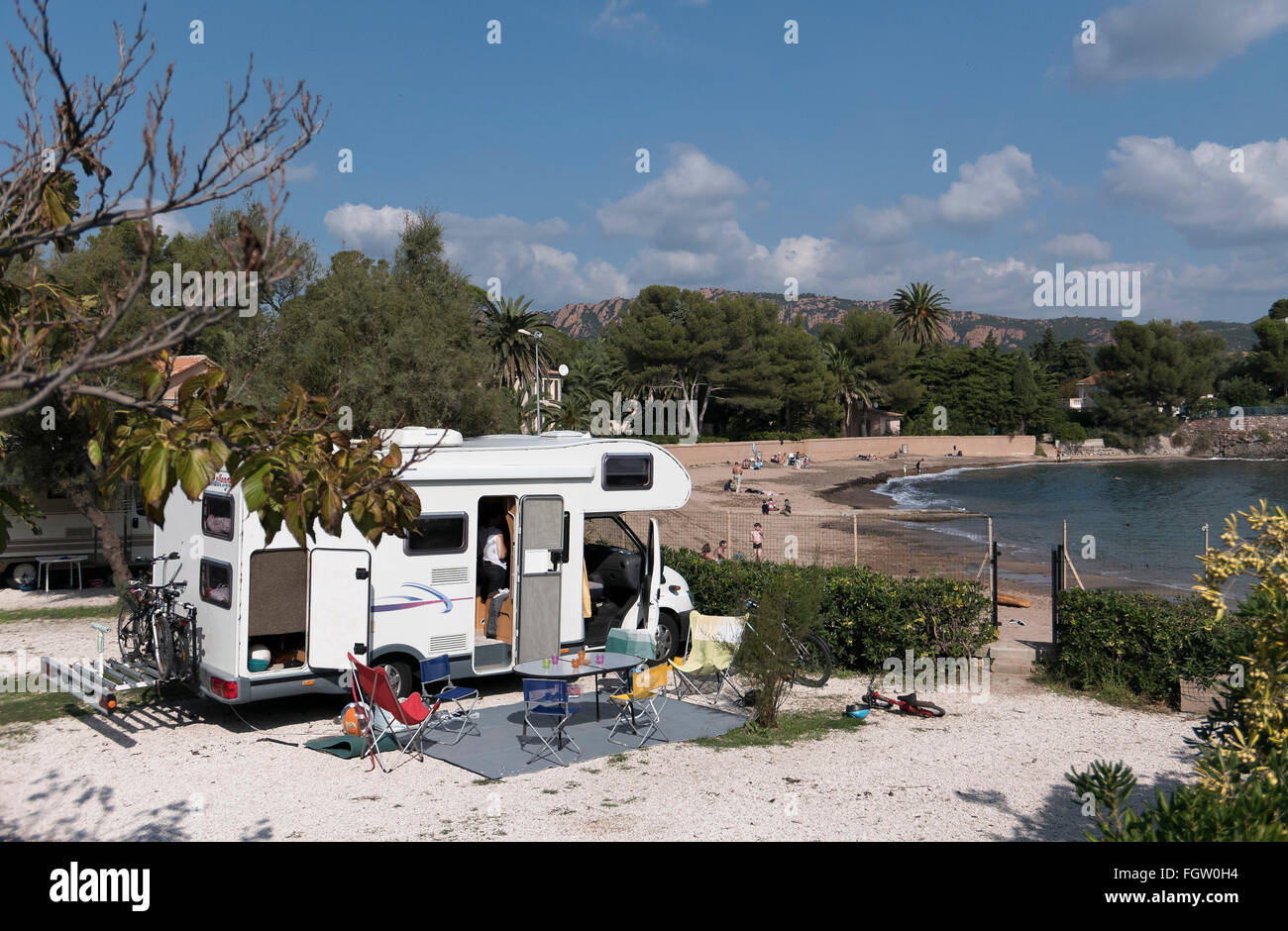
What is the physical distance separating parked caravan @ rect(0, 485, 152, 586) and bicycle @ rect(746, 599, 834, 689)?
13.2 metres

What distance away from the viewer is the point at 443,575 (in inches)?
384

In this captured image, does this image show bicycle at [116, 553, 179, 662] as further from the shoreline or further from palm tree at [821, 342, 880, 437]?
palm tree at [821, 342, 880, 437]

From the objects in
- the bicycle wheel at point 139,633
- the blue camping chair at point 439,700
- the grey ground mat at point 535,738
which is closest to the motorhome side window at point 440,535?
the blue camping chair at point 439,700

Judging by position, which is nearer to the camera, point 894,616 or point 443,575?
point 443,575

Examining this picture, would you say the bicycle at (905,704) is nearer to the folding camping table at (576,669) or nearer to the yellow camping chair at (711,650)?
the yellow camping chair at (711,650)

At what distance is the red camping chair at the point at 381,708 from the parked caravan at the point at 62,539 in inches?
481

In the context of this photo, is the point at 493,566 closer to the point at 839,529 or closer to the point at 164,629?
the point at 164,629

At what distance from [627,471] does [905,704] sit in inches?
151

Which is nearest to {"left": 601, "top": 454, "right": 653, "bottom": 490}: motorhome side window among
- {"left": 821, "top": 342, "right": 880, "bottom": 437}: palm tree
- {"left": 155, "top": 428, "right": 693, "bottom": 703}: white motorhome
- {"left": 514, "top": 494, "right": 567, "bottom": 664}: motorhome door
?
{"left": 155, "top": 428, "right": 693, "bottom": 703}: white motorhome

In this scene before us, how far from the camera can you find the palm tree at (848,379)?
81.8 m

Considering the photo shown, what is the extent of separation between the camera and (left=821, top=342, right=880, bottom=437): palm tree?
268 ft

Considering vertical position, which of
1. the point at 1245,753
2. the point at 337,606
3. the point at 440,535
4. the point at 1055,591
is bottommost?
the point at 1055,591

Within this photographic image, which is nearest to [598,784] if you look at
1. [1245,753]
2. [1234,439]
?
[1245,753]

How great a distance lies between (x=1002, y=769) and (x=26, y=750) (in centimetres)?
815
